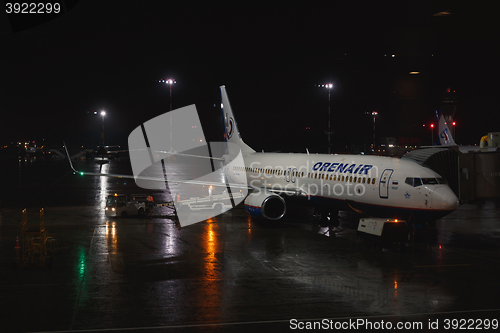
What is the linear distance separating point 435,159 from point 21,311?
21772mm

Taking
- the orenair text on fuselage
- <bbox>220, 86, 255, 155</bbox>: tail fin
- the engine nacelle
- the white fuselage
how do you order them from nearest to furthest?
the white fuselage, the orenair text on fuselage, the engine nacelle, <bbox>220, 86, 255, 155</bbox>: tail fin

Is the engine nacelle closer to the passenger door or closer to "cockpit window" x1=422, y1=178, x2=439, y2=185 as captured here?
the passenger door

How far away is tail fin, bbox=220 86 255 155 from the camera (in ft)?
128

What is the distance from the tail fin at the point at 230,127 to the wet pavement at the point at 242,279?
14186mm

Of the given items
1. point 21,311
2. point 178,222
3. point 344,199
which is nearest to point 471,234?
point 344,199

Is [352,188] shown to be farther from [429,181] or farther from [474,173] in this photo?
[474,173]

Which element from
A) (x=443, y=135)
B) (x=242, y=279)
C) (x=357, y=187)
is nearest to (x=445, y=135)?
(x=443, y=135)

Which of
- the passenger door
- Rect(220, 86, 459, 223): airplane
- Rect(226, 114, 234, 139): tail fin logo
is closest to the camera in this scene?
Rect(220, 86, 459, 223): airplane

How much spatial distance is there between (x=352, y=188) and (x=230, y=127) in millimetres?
19580

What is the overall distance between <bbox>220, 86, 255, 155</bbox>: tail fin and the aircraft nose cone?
21.1 meters

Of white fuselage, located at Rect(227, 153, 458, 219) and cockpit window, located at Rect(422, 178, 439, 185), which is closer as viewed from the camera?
white fuselage, located at Rect(227, 153, 458, 219)

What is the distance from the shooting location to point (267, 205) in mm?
25719

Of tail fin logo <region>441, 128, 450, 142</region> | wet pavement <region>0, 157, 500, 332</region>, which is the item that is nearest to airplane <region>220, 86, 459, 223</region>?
wet pavement <region>0, 157, 500, 332</region>

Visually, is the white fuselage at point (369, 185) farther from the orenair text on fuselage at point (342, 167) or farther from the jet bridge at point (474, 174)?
the jet bridge at point (474, 174)
